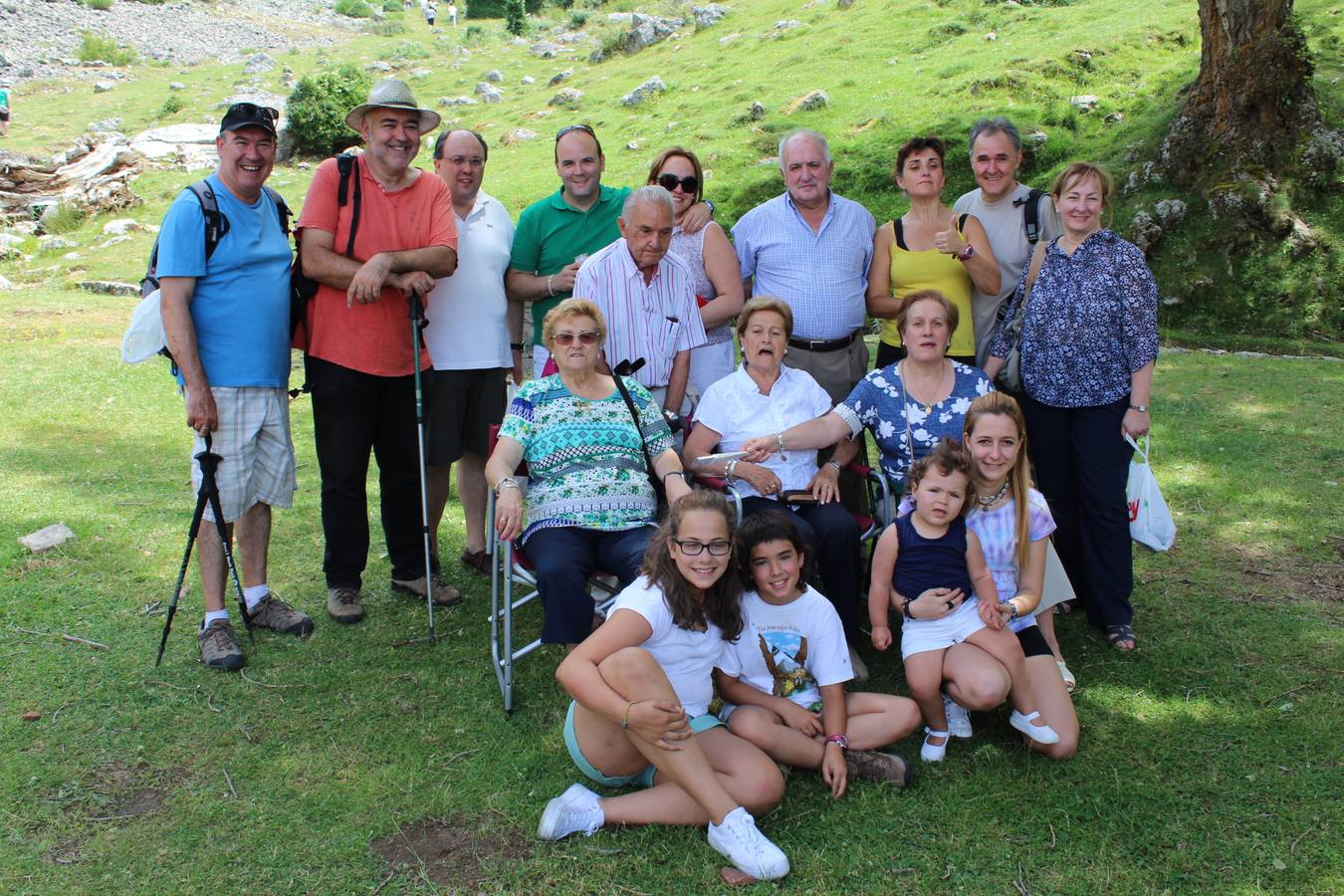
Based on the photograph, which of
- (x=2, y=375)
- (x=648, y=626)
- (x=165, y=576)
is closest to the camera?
(x=648, y=626)

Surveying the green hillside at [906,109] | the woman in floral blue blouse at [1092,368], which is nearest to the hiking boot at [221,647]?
the woman in floral blue blouse at [1092,368]

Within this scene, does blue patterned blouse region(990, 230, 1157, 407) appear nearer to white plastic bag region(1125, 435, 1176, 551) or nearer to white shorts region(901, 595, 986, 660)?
white plastic bag region(1125, 435, 1176, 551)

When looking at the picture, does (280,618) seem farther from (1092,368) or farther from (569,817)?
(1092,368)

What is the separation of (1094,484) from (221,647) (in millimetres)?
3702

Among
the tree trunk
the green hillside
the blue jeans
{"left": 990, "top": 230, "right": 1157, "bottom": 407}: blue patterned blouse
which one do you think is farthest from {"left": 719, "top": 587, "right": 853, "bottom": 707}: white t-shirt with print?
the tree trunk

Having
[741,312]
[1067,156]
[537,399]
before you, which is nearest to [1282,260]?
[1067,156]

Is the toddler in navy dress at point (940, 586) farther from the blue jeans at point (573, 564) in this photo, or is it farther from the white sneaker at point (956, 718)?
the blue jeans at point (573, 564)

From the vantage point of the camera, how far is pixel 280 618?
442 centimetres

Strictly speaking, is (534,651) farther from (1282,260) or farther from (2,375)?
(1282,260)

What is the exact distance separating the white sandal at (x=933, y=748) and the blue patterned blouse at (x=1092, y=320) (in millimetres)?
1628

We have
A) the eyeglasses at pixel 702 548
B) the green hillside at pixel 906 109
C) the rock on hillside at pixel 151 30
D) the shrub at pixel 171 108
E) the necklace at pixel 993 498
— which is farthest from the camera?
the rock on hillside at pixel 151 30

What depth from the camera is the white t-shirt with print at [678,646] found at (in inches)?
122

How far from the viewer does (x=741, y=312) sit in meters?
4.28

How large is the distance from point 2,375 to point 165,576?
220 inches
